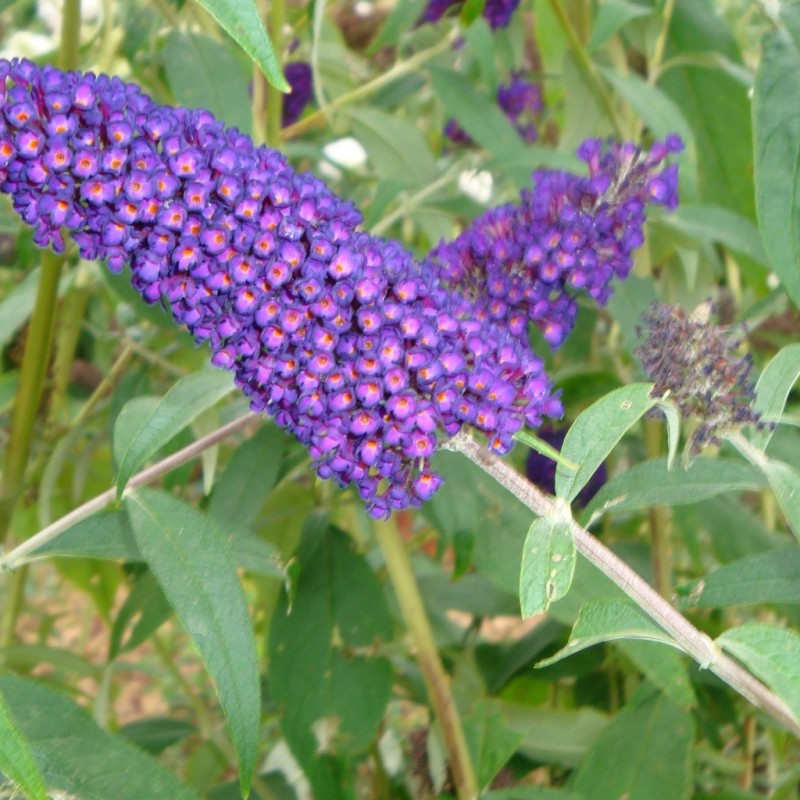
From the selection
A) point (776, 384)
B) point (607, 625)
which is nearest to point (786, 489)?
point (776, 384)

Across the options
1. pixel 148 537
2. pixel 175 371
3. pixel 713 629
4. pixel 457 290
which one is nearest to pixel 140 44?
pixel 175 371

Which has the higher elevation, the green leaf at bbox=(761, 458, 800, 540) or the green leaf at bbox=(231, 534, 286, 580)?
the green leaf at bbox=(231, 534, 286, 580)

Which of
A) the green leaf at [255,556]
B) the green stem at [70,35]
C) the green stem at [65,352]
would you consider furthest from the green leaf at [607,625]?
the green stem at [65,352]

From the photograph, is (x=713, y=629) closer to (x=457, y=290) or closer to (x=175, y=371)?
(x=457, y=290)

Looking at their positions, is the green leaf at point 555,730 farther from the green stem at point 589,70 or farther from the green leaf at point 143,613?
the green stem at point 589,70

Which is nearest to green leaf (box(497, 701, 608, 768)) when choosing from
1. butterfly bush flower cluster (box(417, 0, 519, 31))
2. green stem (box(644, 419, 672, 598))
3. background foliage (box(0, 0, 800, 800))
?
background foliage (box(0, 0, 800, 800))

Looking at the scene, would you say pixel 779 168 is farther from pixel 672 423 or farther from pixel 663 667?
pixel 663 667

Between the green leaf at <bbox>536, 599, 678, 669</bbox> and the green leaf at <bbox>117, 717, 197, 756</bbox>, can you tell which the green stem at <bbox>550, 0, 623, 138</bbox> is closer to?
the green leaf at <bbox>536, 599, 678, 669</bbox>
